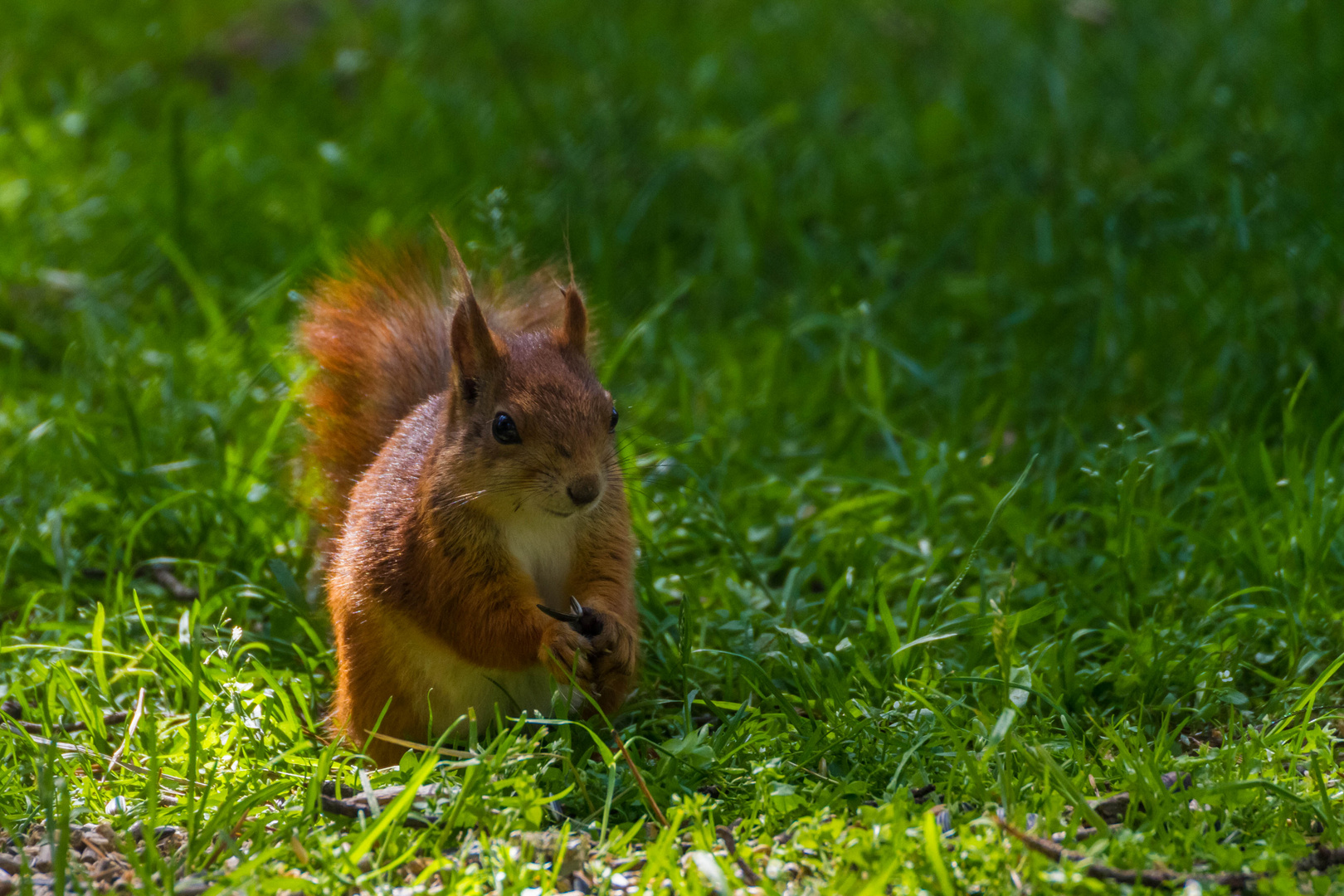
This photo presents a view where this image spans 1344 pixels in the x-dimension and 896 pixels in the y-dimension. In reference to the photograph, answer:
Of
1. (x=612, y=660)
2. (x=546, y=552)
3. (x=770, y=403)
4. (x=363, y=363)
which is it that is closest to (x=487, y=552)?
(x=546, y=552)

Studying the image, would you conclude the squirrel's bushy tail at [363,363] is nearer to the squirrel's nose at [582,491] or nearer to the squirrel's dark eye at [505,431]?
the squirrel's dark eye at [505,431]

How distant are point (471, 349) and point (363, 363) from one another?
44 cm

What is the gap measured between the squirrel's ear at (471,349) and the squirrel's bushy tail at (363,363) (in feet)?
0.88

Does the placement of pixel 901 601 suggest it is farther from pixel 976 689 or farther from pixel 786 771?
pixel 786 771

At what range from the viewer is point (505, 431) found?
6.91ft

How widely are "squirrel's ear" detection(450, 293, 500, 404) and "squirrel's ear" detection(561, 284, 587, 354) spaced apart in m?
0.14

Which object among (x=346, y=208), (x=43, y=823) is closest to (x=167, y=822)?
(x=43, y=823)

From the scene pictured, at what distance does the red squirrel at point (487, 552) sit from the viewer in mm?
2096

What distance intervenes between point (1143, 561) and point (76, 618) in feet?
6.55

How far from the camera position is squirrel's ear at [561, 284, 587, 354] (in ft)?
7.53

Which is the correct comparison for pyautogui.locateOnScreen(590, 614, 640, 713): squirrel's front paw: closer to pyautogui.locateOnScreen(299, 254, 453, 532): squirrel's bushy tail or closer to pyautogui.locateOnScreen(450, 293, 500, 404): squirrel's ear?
pyautogui.locateOnScreen(450, 293, 500, 404): squirrel's ear

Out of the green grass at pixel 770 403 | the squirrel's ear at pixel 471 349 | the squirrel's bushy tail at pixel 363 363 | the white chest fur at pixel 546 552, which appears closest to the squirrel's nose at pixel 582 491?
the white chest fur at pixel 546 552

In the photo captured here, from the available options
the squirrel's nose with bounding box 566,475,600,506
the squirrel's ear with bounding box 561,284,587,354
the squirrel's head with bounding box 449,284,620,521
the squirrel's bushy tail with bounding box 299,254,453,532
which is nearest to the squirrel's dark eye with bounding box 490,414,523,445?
the squirrel's head with bounding box 449,284,620,521

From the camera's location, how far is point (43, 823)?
200cm
